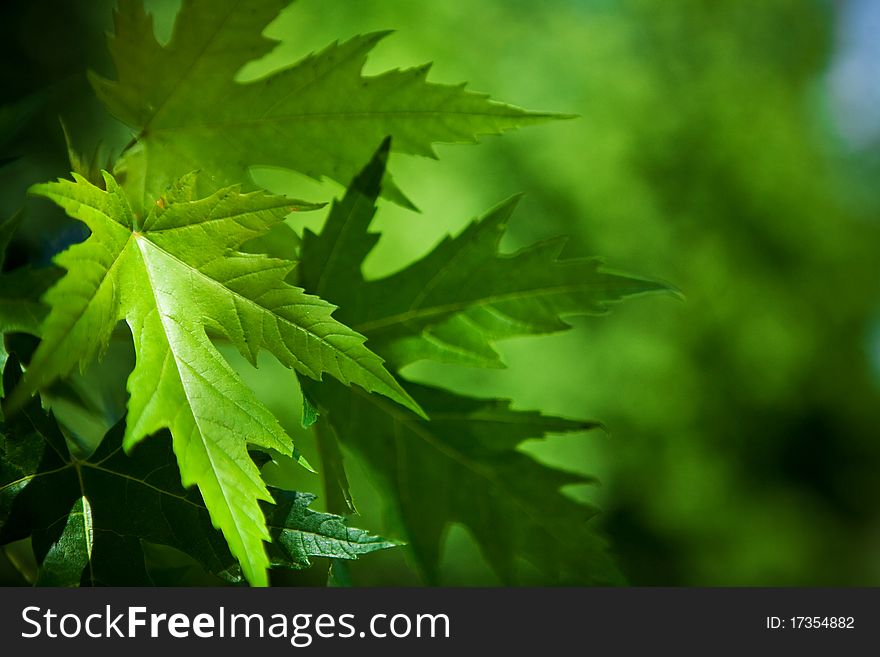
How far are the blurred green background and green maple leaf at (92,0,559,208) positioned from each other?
2.45 metres

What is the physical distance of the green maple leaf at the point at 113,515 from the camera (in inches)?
15.3

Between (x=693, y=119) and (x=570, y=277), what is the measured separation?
378 centimetres

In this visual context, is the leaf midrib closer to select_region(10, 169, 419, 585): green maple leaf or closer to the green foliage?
the green foliage

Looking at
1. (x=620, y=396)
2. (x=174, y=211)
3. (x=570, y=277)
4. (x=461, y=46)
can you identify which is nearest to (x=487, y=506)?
(x=570, y=277)

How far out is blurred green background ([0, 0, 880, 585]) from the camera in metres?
3.35

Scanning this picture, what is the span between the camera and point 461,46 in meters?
3.57

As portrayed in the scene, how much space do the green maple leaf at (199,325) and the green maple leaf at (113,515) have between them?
0.15 ft

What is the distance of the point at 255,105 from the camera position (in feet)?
1.46

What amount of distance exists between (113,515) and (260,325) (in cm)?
13

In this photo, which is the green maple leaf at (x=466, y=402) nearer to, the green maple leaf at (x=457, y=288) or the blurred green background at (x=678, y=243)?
the green maple leaf at (x=457, y=288)

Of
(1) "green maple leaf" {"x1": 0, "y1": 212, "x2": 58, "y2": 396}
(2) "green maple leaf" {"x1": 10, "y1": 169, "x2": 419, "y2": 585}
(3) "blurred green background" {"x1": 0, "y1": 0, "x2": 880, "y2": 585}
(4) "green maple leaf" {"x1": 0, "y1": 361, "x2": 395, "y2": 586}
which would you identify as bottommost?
(4) "green maple leaf" {"x1": 0, "y1": 361, "x2": 395, "y2": 586}

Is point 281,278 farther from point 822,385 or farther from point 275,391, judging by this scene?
point 822,385

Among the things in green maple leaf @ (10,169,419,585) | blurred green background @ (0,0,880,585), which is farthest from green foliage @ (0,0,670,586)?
blurred green background @ (0,0,880,585)

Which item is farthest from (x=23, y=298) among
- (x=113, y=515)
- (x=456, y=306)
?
(x=456, y=306)
